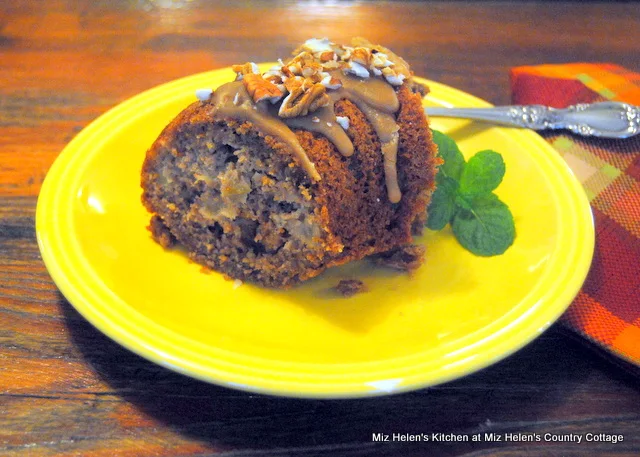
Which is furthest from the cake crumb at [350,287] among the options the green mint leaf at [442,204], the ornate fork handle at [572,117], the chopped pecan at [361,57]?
the ornate fork handle at [572,117]

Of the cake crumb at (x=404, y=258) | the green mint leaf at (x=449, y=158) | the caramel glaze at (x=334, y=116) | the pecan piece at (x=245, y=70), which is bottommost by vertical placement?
the cake crumb at (x=404, y=258)

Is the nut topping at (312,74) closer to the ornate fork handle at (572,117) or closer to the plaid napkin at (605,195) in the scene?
the ornate fork handle at (572,117)

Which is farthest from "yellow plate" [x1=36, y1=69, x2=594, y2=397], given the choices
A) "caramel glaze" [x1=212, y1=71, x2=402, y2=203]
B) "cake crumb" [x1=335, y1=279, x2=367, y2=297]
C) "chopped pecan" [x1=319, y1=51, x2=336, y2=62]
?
"chopped pecan" [x1=319, y1=51, x2=336, y2=62]

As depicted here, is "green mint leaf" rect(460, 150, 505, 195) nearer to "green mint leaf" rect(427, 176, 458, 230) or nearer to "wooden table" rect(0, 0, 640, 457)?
"green mint leaf" rect(427, 176, 458, 230)

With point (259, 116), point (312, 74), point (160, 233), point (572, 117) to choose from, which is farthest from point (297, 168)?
point (572, 117)

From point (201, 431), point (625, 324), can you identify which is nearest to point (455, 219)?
point (625, 324)

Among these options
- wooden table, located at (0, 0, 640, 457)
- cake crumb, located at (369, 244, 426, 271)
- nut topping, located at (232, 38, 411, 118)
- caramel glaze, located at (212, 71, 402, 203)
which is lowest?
wooden table, located at (0, 0, 640, 457)
